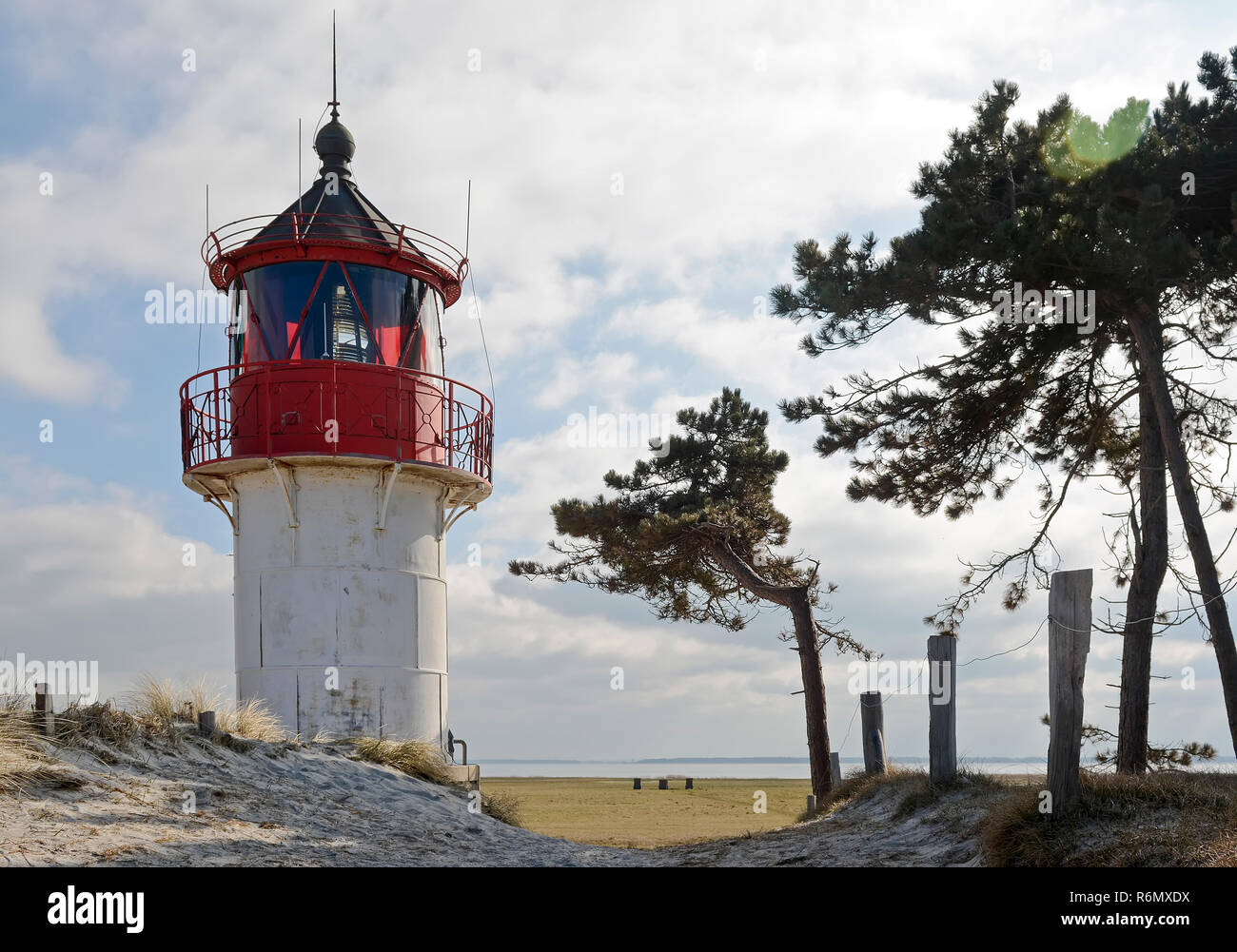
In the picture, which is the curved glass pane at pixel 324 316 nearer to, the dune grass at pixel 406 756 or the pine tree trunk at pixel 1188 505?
the dune grass at pixel 406 756

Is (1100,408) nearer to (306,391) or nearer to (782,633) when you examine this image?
(782,633)

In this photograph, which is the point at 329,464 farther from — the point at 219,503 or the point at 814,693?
the point at 814,693

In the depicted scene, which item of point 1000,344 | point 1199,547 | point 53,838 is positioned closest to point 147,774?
point 53,838

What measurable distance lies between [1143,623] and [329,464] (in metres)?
11.9

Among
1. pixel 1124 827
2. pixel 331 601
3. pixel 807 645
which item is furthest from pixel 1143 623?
pixel 331 601

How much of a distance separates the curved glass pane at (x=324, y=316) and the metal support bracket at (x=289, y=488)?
166cm

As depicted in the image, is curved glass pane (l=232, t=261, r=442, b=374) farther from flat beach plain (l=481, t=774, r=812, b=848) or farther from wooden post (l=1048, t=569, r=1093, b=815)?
wooden post (l=1048, t=569, r=1093, b=815)

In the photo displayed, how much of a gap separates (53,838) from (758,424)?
17363 mm

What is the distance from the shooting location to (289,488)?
16.6 meters

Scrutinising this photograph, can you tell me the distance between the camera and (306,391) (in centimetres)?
1617

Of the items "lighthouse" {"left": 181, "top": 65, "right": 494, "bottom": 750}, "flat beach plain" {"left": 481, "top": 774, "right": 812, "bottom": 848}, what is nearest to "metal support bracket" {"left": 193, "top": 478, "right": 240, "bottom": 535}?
"lighthouse" {"left": 181, "top": 65, "right": 494, "bottom": 750}

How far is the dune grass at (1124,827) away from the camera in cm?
872

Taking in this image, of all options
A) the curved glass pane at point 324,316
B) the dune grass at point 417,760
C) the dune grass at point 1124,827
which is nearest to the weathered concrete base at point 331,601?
the dune grass at point 417,760
